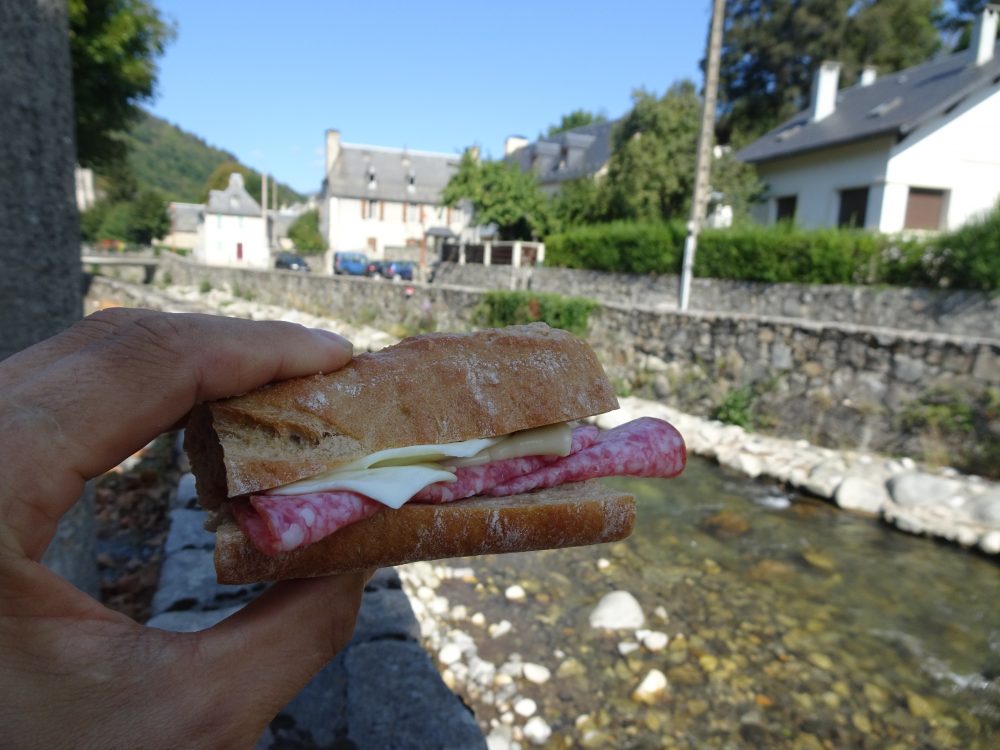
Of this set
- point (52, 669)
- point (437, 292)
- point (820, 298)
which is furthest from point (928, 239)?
point (52, 669)

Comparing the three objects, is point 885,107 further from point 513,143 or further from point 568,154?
point 513,143

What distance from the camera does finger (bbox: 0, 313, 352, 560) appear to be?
43.9 inches

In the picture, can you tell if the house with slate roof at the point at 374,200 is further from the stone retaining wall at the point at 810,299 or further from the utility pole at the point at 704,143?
the utility pole at the point at 704,143

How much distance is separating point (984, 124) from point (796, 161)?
537 centimetres

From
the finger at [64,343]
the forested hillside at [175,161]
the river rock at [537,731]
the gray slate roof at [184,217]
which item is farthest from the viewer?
the forested hillside at [175,161]

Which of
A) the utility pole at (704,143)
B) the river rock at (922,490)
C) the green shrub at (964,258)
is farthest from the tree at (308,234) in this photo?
the river rock at (922,490)

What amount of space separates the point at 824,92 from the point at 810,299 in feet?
48.6

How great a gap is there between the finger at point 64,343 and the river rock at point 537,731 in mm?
2940

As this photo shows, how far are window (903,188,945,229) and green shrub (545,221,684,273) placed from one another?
292 inches

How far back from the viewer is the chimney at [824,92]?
2345 cm

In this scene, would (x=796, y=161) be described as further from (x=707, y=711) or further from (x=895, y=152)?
(x=707, y=711)

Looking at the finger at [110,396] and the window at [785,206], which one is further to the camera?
the window at [785,206]

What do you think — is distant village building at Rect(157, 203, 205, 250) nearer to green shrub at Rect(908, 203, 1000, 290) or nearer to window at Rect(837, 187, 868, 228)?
window at Rect(837, 187, 868, 228)

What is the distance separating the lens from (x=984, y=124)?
59.8 feet
